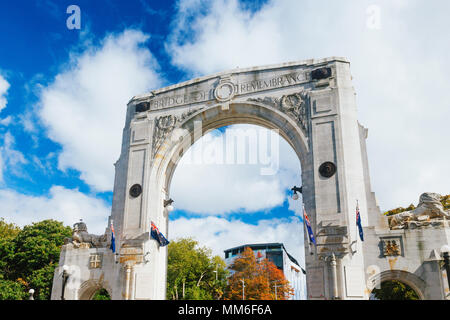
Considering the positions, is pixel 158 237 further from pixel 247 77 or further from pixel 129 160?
pixel 247 77

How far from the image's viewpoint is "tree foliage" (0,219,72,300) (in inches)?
1250

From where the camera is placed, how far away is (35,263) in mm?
33219

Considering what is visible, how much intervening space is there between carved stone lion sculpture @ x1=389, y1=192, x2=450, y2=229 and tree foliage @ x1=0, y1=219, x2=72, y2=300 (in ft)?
86.1

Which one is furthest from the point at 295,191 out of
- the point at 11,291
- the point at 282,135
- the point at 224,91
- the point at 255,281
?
the point at 255,281

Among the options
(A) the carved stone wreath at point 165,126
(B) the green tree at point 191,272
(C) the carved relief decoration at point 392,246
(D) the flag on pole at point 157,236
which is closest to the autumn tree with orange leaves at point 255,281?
(B) the green tree at point 191,272

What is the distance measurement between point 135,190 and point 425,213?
13758 mm

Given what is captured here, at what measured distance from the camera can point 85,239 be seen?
873 inches

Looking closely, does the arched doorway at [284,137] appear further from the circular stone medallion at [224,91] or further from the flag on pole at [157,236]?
the flag on pole at [157,236]

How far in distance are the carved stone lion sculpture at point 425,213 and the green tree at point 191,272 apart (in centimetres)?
2971

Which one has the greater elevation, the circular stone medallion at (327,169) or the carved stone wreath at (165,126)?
the carved stone wreath at (165,126)

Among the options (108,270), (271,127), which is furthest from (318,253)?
(108,270)

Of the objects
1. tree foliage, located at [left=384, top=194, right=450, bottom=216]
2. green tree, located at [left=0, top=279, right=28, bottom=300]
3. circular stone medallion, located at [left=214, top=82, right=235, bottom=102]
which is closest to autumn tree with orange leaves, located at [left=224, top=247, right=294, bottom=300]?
tree foliage, located at [left=384, top=194, right=450, bottom=216]

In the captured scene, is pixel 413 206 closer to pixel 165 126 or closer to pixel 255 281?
pixel 165 126

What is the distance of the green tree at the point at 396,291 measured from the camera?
26.1 metres
